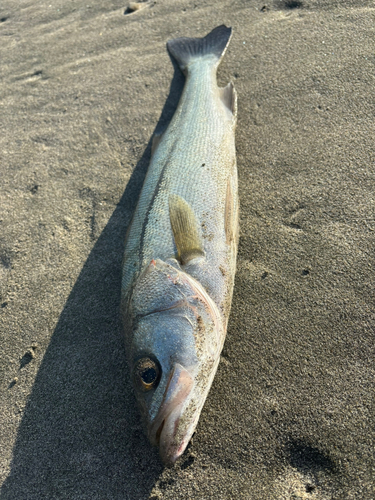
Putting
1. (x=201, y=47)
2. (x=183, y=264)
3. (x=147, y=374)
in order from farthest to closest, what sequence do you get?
(x=201, y=47)
(x=183, y=264)
(x=147, y=374)

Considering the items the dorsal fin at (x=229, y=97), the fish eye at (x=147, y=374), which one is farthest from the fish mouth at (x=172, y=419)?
the dorsal fin at (x=229, y=97)

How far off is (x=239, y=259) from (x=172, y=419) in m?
1.50

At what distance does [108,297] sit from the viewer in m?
2.93

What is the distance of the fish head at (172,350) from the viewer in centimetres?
189

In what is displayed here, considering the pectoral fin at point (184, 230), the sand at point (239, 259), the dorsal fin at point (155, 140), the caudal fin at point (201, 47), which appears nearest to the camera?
the sand at point (239, 259)

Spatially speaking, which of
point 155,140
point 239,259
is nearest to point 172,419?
point 239,259

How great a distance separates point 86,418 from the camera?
246 cm

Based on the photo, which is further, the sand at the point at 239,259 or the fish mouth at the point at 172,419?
the sand at the point at 239,259

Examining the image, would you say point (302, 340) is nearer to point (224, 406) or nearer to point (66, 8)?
point (224, 406)

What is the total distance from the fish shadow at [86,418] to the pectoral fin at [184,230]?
825 mm

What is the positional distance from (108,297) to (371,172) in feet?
8.97

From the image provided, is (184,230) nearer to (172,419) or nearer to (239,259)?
(239,259)

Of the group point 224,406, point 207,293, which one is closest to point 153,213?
point 207,293

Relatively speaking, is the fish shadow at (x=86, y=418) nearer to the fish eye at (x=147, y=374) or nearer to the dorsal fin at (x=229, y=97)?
the fish eye at (x=147, y=374)
